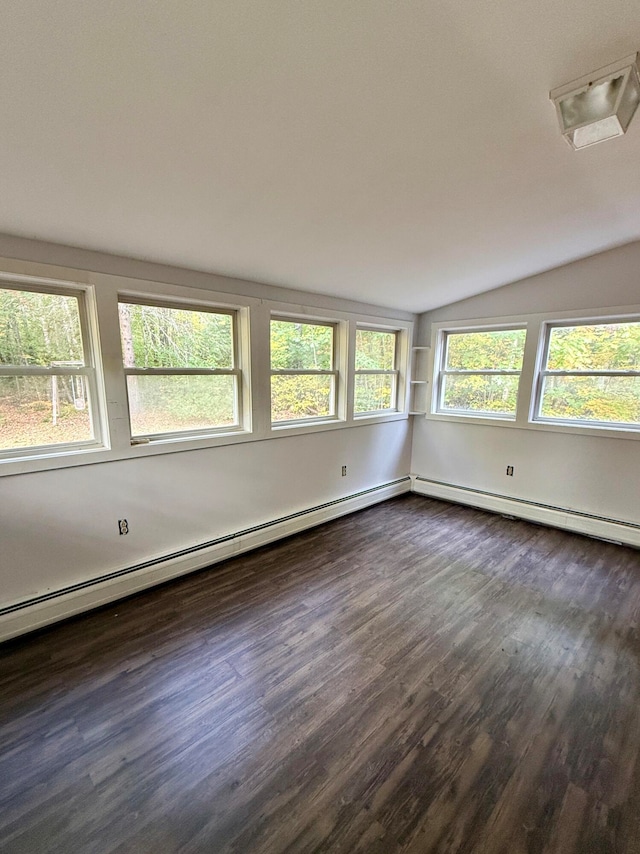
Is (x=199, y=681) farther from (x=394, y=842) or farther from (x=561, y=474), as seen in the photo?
(x=561, y=474)

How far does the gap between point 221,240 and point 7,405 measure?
153cm

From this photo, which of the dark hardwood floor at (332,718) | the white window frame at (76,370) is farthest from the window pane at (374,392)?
the white window frame at (76,370)

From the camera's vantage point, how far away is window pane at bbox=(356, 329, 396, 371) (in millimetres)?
3932

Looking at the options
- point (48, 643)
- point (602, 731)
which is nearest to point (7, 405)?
point (48, 643)

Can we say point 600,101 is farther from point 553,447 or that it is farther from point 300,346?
point 553,447

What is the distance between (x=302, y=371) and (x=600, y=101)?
2.47 meters

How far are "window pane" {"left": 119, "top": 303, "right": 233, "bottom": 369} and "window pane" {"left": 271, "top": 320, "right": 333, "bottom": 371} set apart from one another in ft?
1.39

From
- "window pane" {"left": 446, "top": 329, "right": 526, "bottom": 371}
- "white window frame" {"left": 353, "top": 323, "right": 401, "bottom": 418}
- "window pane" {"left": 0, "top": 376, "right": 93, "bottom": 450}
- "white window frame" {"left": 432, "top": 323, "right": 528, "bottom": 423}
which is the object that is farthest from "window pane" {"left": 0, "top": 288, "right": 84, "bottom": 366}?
"window pane" {"left": 446, "top": 329, "right": 526, "bottom": 371}

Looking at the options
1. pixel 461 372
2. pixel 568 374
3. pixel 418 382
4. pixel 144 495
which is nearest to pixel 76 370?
pixel 144 495

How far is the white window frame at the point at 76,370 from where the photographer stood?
2016 mm

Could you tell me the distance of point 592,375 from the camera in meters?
3.38

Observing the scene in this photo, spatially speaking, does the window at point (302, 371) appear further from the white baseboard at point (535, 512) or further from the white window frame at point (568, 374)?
the white window frame at point (568, 374)

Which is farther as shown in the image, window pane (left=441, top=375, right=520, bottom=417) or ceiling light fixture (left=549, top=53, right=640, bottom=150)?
window pane (left=441, top=375, right=520, bottom=417)

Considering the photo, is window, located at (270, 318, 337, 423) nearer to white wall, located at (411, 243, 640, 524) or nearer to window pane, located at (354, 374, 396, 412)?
window pane, located at (354, 374, 396, 412)
